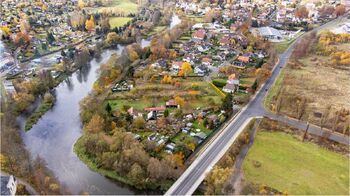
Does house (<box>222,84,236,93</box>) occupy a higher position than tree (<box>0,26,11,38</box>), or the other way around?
tree (<box>0,26,11,38</box>)

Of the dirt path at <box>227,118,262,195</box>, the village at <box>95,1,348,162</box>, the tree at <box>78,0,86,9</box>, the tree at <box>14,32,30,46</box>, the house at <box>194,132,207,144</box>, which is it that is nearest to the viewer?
the dirt path at <box>227,118,262,195</box>

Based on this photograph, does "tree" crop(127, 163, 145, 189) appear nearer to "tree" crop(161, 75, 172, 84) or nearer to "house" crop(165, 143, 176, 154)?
"house" crop(165, 143, 176, 154)

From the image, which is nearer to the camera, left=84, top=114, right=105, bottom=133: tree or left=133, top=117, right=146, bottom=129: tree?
left=84, top=114, right=105, bottom=133: tree

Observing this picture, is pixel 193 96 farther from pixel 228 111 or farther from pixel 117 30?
pixel 117 30

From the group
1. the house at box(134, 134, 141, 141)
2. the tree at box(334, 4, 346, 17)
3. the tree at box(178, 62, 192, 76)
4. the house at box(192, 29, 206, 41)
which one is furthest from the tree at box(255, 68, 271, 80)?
the tree at box(334, 4, 346, 17)

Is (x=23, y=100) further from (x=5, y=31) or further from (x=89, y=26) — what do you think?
(x=89, y=26)

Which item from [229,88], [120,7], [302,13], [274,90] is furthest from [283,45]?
[120,7]

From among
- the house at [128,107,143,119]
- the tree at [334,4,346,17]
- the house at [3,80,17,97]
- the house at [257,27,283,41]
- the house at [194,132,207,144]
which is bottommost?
the house at [194,132,207,144]
